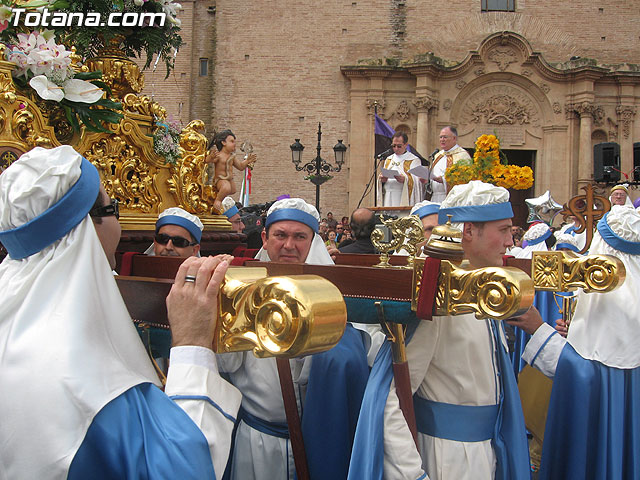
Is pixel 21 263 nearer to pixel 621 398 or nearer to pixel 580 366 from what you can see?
pixel 580 366

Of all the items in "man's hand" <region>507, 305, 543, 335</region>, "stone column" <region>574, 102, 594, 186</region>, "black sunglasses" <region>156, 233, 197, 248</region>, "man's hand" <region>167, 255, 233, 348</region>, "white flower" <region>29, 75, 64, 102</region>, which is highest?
"stone column" <region>574, 102, 594, 186</region>

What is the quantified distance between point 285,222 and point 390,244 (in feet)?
3.68

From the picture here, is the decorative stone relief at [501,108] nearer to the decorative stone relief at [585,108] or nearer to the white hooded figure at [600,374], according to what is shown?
the decorative stone relief at [585,108]

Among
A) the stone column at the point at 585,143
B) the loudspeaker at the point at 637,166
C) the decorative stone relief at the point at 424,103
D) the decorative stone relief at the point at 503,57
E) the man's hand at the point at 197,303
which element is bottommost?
the man's hand at the point at 197,303

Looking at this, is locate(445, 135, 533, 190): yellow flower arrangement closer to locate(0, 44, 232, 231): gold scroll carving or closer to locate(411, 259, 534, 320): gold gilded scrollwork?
locate(0, 44, 232, 231): gold scroll carving

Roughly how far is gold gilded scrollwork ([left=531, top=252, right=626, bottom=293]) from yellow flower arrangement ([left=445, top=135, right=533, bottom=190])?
14.8 feet

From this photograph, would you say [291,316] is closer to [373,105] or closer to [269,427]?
[269,427]

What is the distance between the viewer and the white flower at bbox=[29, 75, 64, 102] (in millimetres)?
2836

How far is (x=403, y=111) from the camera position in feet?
67.5

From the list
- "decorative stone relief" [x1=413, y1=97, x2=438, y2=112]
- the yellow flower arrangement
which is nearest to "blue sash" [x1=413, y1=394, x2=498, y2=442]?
the yellow flower arrangement

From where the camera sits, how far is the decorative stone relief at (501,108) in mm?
21031

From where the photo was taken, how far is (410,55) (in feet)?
69.4

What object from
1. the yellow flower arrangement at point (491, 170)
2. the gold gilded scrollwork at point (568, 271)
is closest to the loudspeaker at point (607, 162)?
the yellow flower arrangement at point (491, 170)

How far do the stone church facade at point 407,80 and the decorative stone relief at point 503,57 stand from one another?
0.12 ft
